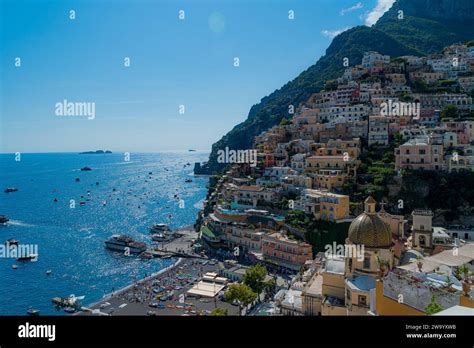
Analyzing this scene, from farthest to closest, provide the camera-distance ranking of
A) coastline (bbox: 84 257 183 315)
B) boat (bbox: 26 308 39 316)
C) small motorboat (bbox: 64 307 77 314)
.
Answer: coastline (bbox: 84 257 183 315) → small motorboat (bbox: 64 307 77 314) → boat (bbox: 26 308 39 316)

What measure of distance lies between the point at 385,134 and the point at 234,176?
76.4ft

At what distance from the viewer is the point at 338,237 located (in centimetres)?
3688

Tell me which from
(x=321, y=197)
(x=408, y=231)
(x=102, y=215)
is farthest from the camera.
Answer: (x=102, y=215)

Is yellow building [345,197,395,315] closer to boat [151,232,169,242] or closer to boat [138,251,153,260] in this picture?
boat [138,251,153,260]

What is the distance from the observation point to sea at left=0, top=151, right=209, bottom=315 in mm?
38250

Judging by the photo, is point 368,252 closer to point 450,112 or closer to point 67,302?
point 67,302

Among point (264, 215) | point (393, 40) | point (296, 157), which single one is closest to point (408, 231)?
point (264, 215)

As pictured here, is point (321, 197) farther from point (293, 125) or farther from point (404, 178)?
point (293, 125)

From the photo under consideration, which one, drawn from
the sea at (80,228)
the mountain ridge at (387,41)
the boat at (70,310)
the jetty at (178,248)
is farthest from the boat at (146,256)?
the mountain ridge at (387,41)

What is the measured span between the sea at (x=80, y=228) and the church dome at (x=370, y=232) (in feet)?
87.0

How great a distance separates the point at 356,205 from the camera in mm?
39156

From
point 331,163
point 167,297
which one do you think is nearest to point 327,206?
point 331,163

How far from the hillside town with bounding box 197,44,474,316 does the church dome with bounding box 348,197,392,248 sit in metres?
0.06

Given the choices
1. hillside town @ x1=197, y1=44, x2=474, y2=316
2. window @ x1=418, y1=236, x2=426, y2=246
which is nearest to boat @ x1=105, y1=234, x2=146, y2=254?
hillside town @ x1=197, y1=44, x2=474, y2=316
